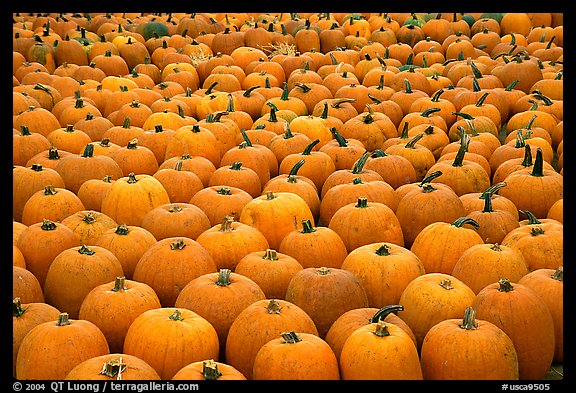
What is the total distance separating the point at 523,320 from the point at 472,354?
459mm

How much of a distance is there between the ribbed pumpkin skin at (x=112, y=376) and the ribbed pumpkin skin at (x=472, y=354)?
4.51ft

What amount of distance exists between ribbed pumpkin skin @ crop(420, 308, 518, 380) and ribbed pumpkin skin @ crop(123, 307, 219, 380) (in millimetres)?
1129

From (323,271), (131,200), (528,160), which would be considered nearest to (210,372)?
(323,271)

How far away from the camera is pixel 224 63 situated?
394 inches

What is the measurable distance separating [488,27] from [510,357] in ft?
29.9

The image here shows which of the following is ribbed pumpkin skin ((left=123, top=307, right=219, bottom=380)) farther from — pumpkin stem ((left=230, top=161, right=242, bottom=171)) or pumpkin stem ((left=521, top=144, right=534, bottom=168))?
pumpkin stem ((left=521, top=144, right=534, bottom=168))

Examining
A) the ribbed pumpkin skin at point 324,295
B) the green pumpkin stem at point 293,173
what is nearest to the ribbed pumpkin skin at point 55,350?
the ribbed pumpkin skin at point 324,295

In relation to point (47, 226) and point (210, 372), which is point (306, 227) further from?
point (210, 372)

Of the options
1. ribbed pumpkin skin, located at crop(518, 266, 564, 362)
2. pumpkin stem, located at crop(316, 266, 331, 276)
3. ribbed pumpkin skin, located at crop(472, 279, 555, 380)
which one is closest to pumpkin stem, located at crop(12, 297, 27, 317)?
pumpkin stem, located at crop(316, 266, 331, 276)

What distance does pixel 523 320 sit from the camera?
403 centimetres

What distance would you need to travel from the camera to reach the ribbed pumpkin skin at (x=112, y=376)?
3.37m

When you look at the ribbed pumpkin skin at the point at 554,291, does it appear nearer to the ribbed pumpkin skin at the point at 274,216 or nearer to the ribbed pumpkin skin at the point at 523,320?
the ribbed pumpkin skin at the point at 523,320

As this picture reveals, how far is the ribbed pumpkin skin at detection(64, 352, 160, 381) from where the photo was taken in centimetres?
337
